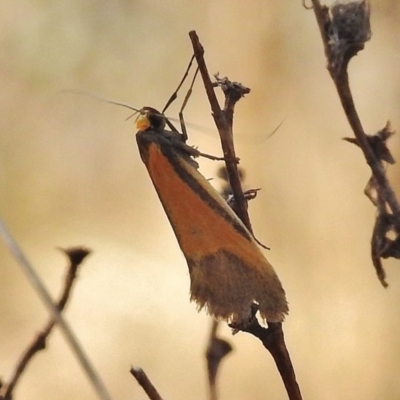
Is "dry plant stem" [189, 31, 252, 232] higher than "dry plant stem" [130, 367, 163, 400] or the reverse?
higher

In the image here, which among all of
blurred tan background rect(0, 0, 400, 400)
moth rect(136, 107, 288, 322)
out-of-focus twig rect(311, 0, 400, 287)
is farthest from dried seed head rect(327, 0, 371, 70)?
blurred tan background rect(0, 0, 400, 400)

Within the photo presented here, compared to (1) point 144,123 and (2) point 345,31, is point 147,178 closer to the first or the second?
(1) point 144,123

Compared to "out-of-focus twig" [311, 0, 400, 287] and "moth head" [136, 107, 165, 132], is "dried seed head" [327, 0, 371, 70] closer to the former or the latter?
"out-of-focus twig" [311, 0, 400, 287]

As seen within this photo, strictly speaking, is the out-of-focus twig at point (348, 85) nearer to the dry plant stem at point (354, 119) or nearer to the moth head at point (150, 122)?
the dry plant stem at point (354, 119)

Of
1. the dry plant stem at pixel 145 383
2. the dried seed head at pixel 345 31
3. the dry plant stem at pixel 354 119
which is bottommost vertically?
the dry plant stem at pixel 145 383

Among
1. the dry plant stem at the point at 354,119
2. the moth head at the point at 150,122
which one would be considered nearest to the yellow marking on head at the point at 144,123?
the moth head at the point at 150,122

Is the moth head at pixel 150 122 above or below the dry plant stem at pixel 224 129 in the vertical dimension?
above

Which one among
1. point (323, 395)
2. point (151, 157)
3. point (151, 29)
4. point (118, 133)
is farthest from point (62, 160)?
point (323, 395)

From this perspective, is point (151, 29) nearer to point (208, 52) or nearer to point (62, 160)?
point (208, 52)

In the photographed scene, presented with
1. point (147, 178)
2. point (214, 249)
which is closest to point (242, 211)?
point (214, 249)
